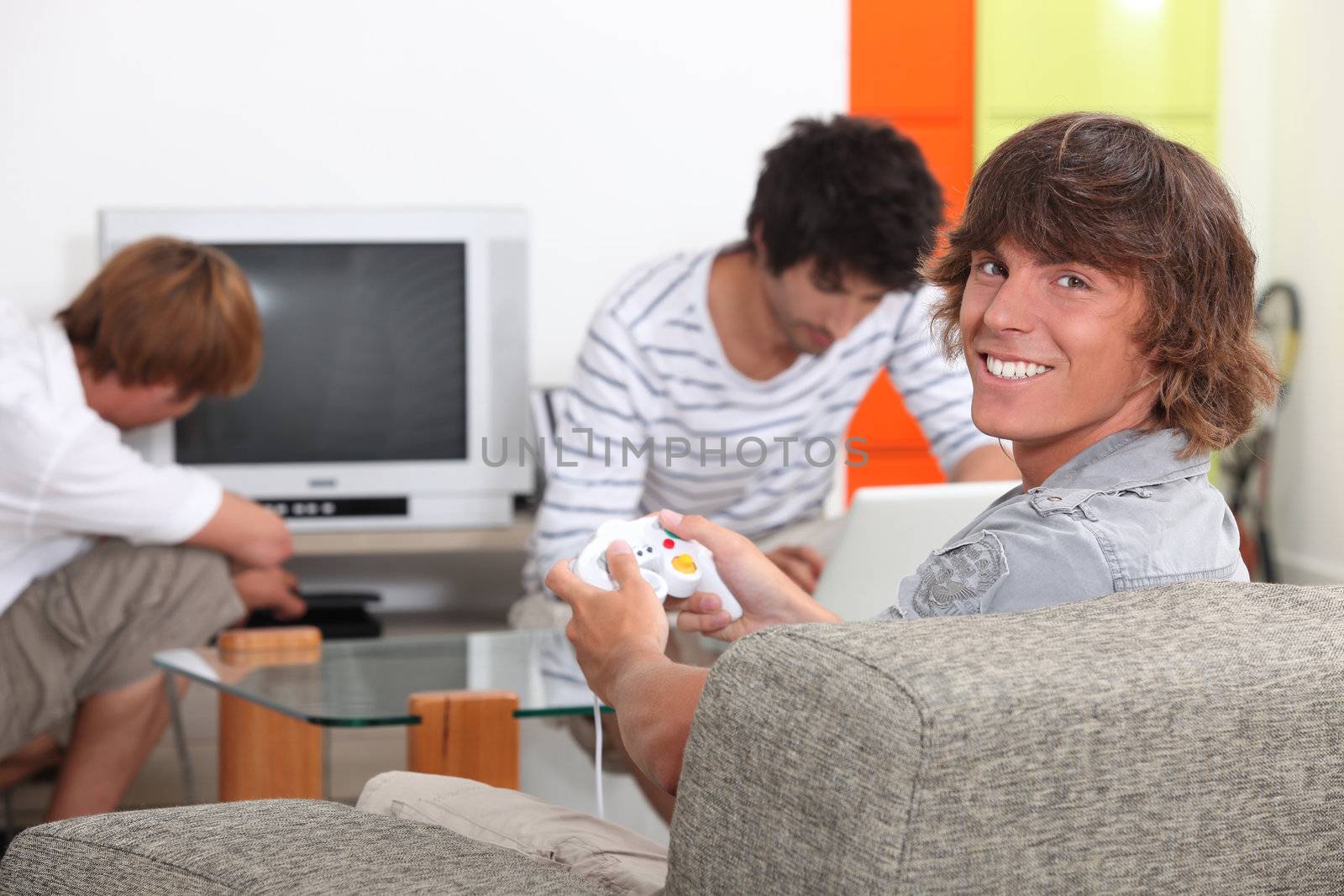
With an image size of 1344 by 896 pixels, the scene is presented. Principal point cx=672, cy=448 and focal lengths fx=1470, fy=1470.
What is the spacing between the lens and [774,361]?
246 cm

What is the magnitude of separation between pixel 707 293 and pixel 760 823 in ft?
6.01

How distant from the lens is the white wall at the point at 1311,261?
392 cm

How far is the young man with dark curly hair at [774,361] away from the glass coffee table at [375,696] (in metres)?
Answer: 0.34

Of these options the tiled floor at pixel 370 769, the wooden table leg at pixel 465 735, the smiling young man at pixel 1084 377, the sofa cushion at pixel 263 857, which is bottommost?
the tiled floor at pixel 370 769

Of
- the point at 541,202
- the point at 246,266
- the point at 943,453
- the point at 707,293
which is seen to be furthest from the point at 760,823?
the point at 541,202

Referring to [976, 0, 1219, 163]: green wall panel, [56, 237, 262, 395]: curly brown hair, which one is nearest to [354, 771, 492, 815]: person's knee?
[56, 237, 262, 395]: curly brown hair

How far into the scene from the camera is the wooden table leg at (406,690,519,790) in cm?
167

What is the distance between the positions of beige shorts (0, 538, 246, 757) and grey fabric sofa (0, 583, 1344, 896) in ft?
5.81

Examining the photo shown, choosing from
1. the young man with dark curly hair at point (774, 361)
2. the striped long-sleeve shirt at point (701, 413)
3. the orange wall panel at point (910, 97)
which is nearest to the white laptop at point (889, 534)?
the young man with dark curly hair at point (774, 361)

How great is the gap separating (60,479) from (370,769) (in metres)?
0.84

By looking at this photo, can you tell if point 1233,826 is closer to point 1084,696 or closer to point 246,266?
point 1084,696

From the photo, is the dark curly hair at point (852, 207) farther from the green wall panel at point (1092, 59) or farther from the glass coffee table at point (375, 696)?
the green wall panel at point (1092, 59)

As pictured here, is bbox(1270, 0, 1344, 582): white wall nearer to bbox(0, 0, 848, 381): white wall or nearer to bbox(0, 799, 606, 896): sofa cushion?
bbox(0, 0, 848, 381): white wall

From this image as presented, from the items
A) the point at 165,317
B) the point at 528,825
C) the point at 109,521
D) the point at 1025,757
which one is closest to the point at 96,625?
the point at 109,521
